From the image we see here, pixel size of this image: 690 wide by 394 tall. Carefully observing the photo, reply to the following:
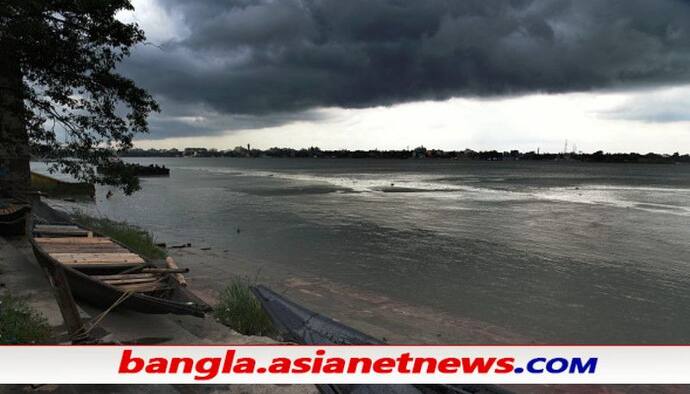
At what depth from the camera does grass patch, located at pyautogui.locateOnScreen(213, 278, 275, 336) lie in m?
9.54

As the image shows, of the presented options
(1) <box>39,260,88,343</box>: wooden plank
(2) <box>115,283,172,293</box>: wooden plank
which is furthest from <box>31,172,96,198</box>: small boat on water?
(1) <box>39,260,88,343</box>: wooden plank

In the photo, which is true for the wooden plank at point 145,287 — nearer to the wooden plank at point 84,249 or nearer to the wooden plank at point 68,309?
the wooden plank at point 68,309

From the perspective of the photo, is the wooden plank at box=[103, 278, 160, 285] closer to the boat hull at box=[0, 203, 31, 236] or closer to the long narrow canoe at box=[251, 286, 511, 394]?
the long narrow canoe at box=[251, 286, 511, 394]

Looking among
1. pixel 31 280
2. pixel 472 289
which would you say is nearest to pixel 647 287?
pixel 472 289

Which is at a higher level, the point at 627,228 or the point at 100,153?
the point at 100,153

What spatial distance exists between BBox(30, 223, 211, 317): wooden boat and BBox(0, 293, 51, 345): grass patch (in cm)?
103

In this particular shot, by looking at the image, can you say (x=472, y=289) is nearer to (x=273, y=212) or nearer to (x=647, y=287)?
(x=647, y=287)

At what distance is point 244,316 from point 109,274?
3.82 meters

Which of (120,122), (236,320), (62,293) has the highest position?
(120,122)

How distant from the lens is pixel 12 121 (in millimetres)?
15406

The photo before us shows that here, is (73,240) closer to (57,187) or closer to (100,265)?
(100,265)

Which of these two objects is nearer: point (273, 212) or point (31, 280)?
point (31, 280)

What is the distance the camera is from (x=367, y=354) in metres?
6.05

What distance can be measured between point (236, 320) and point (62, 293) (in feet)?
11.8
